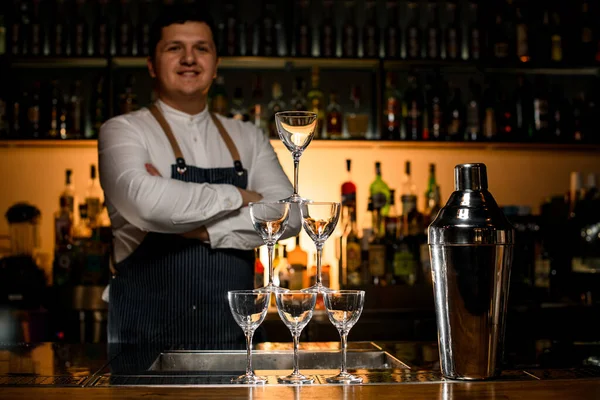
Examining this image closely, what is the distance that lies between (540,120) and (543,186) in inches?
13.1

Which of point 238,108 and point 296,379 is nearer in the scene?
point 296,379

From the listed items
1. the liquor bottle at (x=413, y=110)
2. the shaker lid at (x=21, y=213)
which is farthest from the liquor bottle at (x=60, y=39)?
the liquor bottle at (x=413, y=110)

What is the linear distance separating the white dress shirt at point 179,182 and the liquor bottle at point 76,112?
1.00 metres

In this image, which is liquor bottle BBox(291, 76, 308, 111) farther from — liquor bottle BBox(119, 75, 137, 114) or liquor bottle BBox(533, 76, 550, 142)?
liquor bottle BBox(533, 76, 550, 142)

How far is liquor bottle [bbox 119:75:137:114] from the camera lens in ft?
10.4

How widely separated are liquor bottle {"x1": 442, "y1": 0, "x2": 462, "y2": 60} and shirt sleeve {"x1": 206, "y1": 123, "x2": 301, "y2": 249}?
47.9 inches

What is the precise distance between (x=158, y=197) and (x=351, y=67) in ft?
5.11

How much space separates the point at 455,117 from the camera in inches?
134

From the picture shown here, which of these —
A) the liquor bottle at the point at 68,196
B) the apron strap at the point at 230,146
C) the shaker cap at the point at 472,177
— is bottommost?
the shaker cap at the point at 472,177

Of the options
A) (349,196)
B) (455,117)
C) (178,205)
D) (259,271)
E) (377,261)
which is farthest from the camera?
(455,117)

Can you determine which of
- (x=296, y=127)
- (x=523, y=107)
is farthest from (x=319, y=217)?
(x=523, y=107)

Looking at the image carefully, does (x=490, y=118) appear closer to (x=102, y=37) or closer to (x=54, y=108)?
(x=102, y=37)

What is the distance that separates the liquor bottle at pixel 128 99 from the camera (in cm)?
316

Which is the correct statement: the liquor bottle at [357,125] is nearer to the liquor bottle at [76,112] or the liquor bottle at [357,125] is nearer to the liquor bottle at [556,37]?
the liquor bottle at [556,37]
